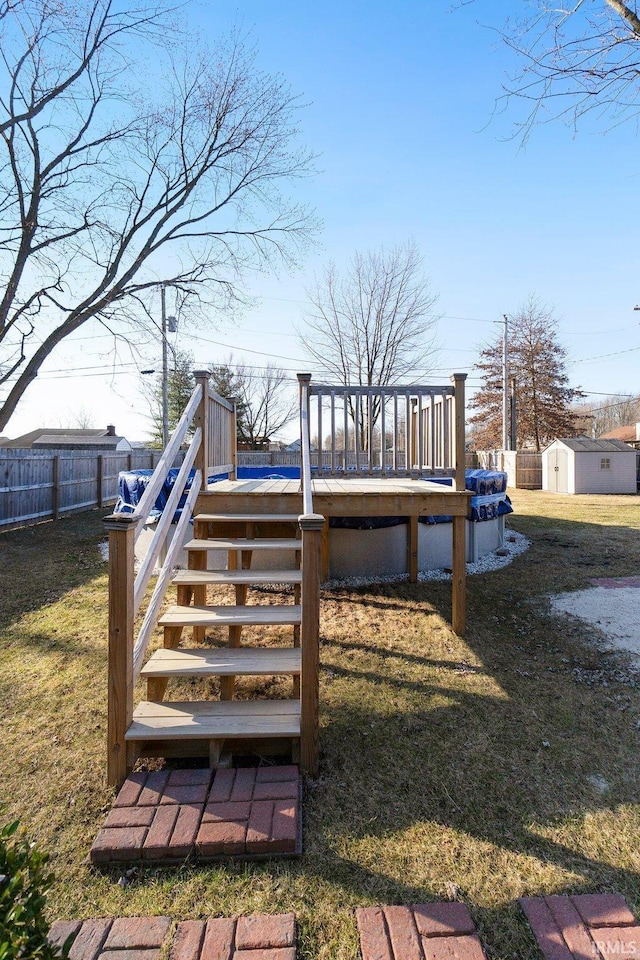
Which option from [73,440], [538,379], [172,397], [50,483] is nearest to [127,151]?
[50,483]

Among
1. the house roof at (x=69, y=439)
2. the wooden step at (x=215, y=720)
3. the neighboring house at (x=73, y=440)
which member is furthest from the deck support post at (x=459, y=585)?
the house roof at (x=69, y=439)

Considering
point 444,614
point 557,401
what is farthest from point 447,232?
point 557,401

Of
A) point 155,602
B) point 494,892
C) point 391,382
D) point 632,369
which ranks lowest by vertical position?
point 494,892

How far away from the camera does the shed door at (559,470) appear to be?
17219mm

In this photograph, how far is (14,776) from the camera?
88.3 inches

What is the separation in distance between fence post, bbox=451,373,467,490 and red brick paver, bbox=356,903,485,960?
9.83ft

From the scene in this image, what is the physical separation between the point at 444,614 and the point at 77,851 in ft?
11.1

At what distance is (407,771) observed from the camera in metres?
2.29

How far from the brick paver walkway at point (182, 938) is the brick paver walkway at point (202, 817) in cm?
23

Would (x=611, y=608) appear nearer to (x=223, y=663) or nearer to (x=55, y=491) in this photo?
(x=223, y=663)

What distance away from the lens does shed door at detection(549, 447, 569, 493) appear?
1722 centimetres

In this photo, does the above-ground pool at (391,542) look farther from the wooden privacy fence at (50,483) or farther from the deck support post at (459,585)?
the wooden privacy fence at (50,483)

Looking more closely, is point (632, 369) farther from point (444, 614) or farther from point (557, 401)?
point (444, 614)

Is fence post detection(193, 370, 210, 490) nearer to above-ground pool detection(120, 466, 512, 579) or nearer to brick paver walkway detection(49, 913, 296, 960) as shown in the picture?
above-ground pool detection(120, 466, 512, 579)
